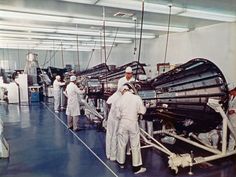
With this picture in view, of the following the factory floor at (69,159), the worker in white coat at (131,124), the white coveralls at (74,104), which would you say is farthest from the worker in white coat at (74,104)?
the worker in white coat at (131,124)

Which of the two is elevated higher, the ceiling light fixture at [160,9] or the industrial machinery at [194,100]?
the ceiling light fixture at [160,9]

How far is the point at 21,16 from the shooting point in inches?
241

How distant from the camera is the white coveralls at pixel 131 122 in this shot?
373 centimetres

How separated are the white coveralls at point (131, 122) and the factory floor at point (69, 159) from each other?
0.35 meters

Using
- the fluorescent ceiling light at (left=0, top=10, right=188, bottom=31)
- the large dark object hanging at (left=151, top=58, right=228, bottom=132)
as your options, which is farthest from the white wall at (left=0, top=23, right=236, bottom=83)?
the large dark object hanging at (left=151, top=58, right=228, bottom=132)

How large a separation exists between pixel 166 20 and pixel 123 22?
133cm

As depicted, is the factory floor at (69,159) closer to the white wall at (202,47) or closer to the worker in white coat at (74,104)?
the worker in white coat at (74,104)

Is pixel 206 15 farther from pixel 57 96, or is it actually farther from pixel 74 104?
pixel 57 96

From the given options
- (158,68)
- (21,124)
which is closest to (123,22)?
(158,68)

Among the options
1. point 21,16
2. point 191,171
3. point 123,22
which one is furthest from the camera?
point 123,22

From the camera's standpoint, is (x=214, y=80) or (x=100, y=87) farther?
(x=100, y=87)

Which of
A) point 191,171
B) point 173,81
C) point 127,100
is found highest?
point 173,81

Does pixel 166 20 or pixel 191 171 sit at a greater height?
pixel 166 20

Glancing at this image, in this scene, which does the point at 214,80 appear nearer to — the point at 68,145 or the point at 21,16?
the point at 68,145
